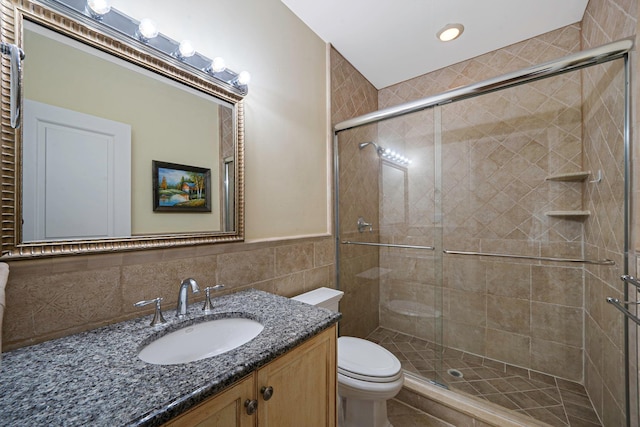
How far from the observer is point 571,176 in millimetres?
1675

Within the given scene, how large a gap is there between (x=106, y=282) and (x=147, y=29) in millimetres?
937

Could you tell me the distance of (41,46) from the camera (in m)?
0.78

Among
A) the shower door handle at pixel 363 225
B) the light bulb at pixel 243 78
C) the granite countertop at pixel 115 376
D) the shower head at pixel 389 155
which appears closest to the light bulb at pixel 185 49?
the light bulb at pixel 243 78

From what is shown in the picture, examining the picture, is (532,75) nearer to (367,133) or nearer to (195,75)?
(367,133)

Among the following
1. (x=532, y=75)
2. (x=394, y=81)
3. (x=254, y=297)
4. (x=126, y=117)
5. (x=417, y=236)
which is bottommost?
(x=254, y=297)

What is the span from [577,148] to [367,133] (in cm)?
145

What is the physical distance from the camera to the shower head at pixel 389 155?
2.06m

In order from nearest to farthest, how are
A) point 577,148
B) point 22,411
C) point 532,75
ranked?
point 22,411 → point 532,75 → point 577,148

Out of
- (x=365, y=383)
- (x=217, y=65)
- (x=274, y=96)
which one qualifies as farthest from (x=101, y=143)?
(x=365, y=383)

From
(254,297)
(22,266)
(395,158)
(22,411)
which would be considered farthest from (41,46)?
(395,158)

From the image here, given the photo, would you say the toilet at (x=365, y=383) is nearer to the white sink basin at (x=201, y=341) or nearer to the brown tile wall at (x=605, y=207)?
the white sink basin at (x=201, y=341)

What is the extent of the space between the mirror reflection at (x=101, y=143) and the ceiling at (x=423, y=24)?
115 centimetres

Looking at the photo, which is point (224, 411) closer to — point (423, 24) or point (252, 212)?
point (252, 212)

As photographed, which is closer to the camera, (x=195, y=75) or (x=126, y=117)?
(x=126, y=117)
